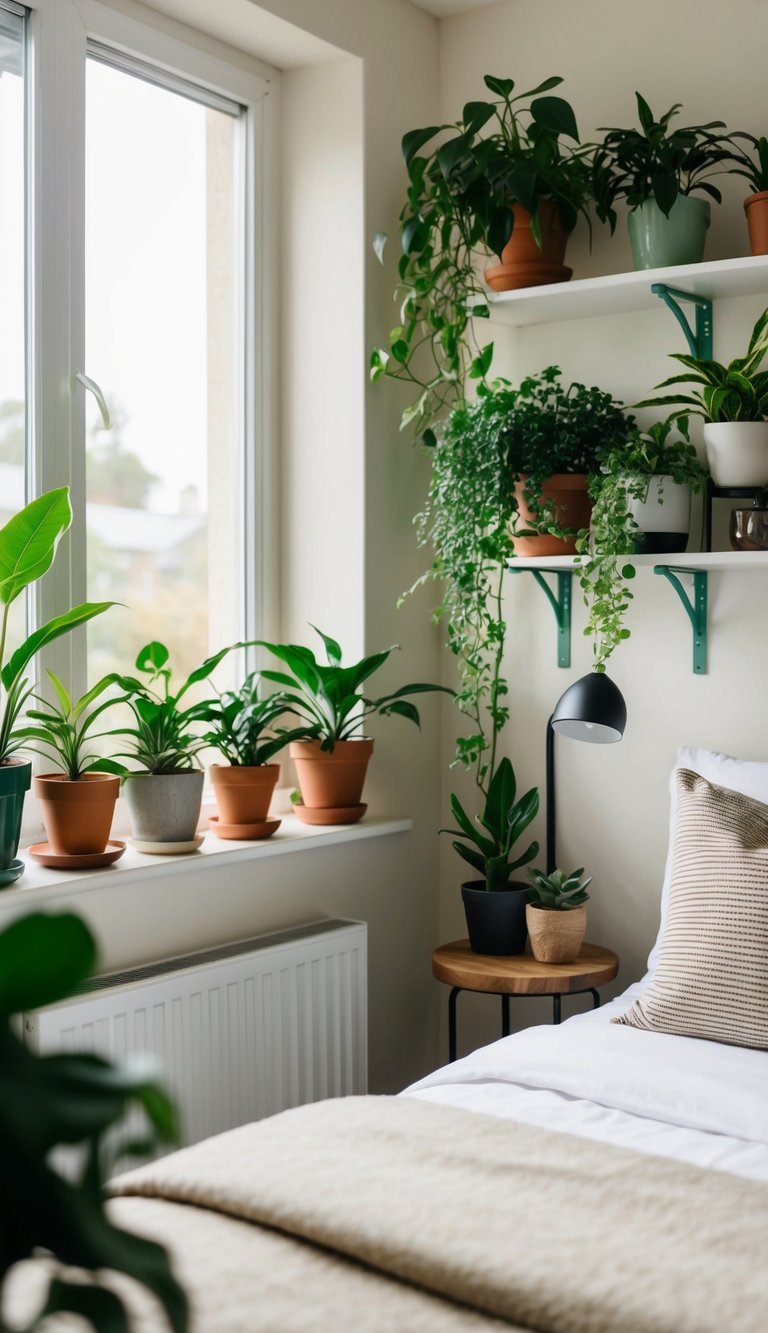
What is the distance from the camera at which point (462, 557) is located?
8.91 feet

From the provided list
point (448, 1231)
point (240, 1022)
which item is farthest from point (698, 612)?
point (448, 1231)

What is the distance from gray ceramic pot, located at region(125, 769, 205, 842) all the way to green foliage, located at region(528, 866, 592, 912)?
75 centimetres

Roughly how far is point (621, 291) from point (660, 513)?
18.7 inches

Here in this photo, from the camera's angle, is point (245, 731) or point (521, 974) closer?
point (521, 974)

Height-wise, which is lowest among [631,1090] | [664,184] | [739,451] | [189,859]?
[631,1090]

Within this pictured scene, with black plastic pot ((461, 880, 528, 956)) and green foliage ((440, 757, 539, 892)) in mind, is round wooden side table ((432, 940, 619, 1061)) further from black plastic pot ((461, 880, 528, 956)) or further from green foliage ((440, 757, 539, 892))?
green foliage ((440, 757, 539, 892))

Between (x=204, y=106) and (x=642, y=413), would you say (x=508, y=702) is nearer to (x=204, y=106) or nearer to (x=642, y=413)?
(x=642, y=413)

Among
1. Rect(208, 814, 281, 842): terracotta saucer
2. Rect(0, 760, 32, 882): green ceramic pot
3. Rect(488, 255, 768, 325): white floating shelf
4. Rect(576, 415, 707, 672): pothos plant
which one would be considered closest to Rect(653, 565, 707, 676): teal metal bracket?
Rect(576, 415, 707, 672): pothos plant

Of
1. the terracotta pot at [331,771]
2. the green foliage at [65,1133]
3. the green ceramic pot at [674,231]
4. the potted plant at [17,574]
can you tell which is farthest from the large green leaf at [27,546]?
the green foliage at [65,1133]

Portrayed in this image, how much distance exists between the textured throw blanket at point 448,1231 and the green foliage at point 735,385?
143 cm

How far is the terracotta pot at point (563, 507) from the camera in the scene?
2625 millimetres

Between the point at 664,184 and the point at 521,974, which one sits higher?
the point at 664,184

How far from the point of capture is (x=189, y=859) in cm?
234

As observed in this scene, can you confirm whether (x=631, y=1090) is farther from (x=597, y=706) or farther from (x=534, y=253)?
(x=534, y=253)
